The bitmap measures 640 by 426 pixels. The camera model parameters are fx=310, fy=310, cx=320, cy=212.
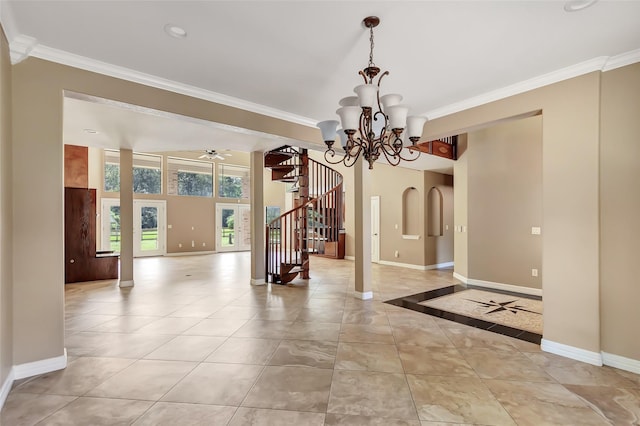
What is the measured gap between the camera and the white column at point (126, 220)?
5.89 m

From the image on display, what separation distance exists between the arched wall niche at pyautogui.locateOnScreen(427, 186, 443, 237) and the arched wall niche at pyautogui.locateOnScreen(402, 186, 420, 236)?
304 millimetres

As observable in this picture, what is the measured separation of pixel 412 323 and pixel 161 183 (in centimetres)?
1001

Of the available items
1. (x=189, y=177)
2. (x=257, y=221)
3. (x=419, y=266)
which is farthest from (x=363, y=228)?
(x=189, y=177)

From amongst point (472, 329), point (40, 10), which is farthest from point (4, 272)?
point (472, 329)

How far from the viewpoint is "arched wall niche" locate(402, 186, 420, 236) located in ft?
27.3

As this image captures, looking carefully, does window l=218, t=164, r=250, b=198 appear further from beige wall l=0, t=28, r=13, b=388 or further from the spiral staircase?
beige wall l=0, t=28, r=13, b=388

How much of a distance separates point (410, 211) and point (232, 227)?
7.30 meters

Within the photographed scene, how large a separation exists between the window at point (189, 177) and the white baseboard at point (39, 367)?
911 centimetres

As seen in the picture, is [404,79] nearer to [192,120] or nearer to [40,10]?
[192,120]

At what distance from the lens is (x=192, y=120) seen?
338cm

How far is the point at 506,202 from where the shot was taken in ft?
18.7

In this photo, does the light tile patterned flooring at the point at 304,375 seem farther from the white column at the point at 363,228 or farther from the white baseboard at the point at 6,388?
the white column at the point at 363,228

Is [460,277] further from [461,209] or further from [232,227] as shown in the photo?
[232,227]

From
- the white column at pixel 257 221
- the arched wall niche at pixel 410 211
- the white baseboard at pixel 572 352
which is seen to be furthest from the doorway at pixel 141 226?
the white baseboard at pixel 572 352
